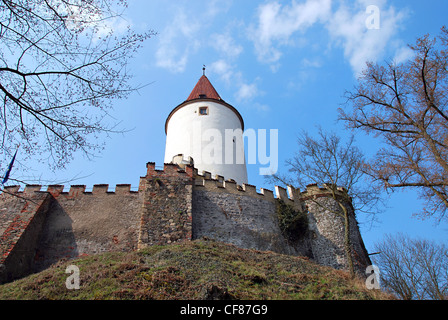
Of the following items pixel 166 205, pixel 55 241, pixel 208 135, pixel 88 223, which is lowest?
pixel 55 241

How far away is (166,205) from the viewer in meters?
15.7

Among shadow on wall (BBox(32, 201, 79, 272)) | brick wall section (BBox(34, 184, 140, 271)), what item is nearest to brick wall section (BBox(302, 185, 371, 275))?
brick wall section (BBox(34, 184, 140, 271))

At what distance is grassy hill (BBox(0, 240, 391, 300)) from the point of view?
9.43 m

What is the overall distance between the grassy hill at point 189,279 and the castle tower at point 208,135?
8703 millimetres

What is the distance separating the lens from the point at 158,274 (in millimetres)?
10227

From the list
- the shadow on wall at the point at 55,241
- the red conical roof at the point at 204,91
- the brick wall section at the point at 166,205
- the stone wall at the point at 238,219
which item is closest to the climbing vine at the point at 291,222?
the stone wall at the point at 238,219

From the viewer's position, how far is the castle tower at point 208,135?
71.4 ft

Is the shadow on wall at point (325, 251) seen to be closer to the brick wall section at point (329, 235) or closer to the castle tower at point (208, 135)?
the brick wall section at point (329, 235)

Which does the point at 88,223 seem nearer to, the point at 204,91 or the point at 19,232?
the point at 19,232

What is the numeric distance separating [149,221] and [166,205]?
110 cm

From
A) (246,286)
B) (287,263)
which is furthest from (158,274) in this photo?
(287,263)

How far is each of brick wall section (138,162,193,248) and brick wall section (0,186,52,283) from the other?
175 inches

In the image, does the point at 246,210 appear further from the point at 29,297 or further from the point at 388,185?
the point at 29,297

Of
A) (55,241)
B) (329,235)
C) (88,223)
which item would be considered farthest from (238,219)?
(55,241)
